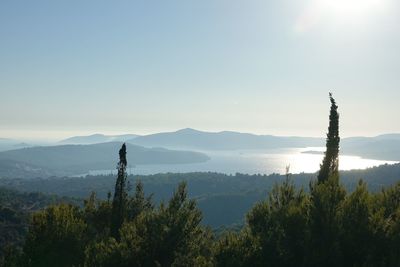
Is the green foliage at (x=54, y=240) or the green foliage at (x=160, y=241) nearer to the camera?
the green foliage at (x=160, y=241)

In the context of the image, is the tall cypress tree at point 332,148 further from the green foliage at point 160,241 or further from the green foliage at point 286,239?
the green foliage at point 160,241

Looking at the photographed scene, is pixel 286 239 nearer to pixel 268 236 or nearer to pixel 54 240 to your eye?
pixel 268 236

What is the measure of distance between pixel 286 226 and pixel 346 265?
12.4ft

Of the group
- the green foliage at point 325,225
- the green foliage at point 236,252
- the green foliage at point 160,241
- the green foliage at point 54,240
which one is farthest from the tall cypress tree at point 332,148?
the green foliage at point 54,240

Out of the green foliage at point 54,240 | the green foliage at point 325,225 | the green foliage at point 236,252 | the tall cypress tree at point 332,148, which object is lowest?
the green foliage at point 54,240

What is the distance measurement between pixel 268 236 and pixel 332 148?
55.2 feet

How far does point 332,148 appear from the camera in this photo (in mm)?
37188

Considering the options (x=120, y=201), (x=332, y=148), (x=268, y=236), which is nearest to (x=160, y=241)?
(x=268, y=236)

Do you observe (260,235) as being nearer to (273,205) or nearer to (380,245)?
(273,205)

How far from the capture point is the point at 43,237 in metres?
32.0

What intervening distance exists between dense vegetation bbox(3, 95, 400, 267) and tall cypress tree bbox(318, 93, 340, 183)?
846cm

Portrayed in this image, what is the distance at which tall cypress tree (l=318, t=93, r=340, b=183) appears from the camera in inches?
1446

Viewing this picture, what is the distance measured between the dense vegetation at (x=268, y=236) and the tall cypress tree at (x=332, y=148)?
8464mm

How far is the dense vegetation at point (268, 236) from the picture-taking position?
2034cm
